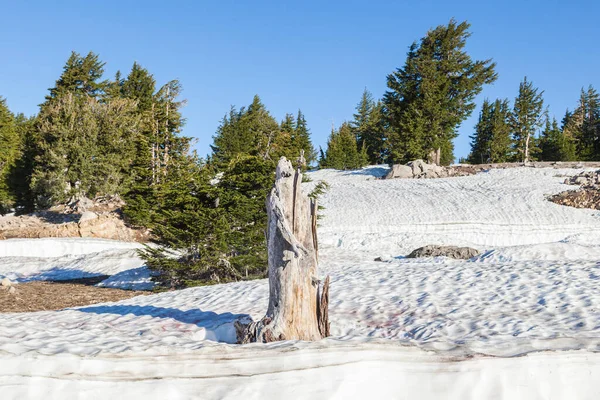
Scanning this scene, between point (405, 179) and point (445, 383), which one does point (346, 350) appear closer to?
point (445, 383)

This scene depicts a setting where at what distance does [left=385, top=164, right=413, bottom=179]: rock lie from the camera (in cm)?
4159

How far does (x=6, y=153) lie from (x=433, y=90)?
44.4 m

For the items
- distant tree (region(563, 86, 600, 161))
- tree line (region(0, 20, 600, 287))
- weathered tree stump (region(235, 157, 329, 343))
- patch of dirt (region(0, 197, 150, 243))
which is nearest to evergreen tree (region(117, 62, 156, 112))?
tree line (region(0, 20, 600, 287))

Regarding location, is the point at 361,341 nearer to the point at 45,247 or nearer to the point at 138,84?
the point at 45,247

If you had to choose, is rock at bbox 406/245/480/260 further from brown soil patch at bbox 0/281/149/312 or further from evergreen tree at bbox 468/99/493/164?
evergreen tree at bbox 468/99/493/164

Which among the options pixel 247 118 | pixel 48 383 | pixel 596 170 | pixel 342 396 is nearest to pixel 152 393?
pixel 48 383

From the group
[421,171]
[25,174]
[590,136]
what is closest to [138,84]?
[25,174]

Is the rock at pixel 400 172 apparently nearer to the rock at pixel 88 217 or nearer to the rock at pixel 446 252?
the rock at pixel 446 252

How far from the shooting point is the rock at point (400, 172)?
41594mm

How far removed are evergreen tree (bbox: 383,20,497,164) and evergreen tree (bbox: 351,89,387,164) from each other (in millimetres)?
4751

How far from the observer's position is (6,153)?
46656 millimetres

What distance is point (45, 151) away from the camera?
1283 inches

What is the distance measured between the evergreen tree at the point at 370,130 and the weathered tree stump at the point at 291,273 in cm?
4516

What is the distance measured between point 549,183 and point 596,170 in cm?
512
